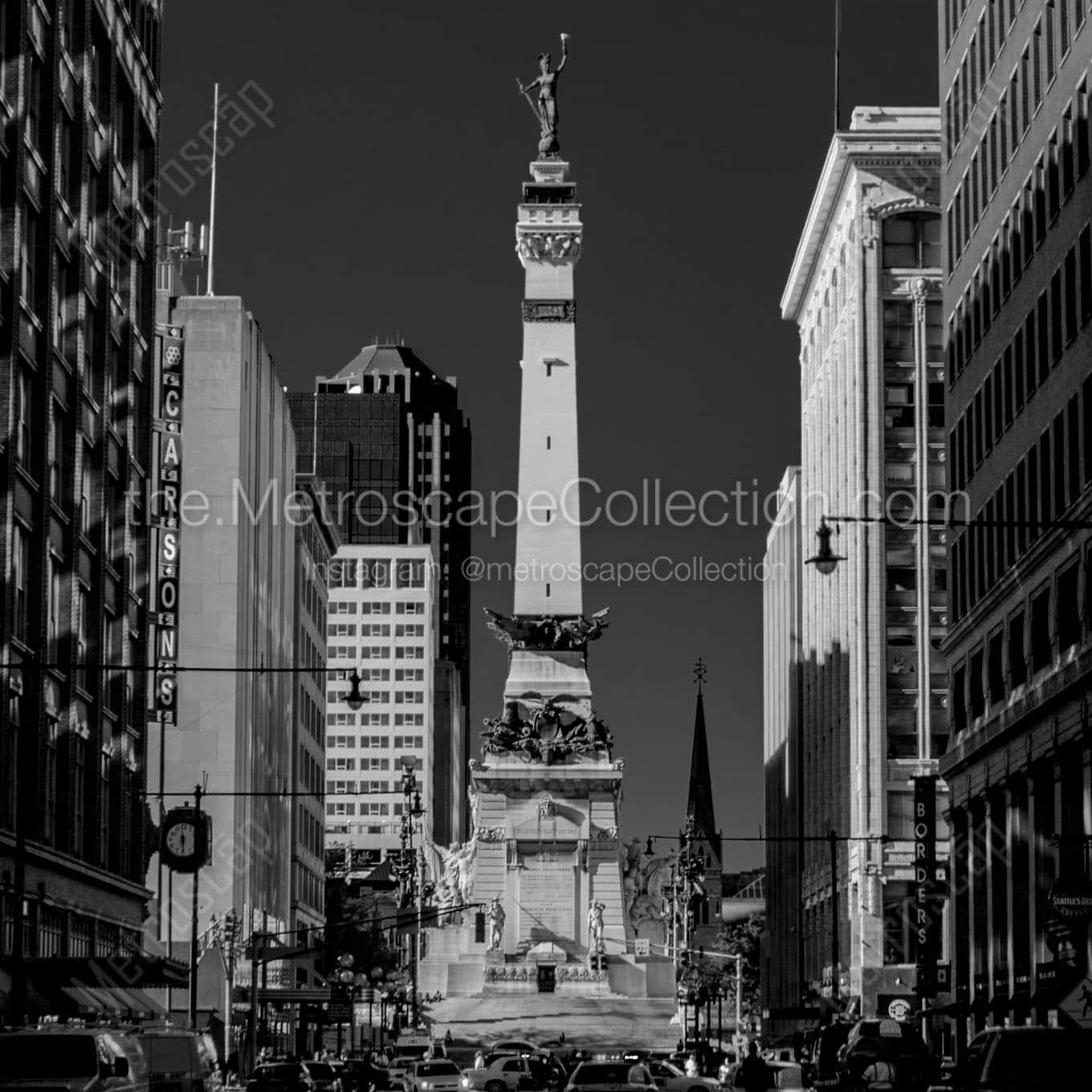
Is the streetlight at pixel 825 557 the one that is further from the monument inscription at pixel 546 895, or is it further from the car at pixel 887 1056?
the monument inscription at pixel 546 895

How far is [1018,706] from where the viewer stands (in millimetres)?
63188

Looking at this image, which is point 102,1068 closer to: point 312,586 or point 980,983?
point 980,983

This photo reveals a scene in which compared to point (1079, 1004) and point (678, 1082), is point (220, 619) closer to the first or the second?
point (678, 1082)

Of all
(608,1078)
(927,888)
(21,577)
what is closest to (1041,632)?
(927,888)

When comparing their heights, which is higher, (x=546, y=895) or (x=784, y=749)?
(x=784, y=749)

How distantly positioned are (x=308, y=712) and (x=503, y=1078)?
3439 inches

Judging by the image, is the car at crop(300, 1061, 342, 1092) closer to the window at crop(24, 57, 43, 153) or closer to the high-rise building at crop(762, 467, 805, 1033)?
the window at crop(24, 57, 43, 153)

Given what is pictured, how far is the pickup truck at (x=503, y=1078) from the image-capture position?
58.9m

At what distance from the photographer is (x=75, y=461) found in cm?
6097

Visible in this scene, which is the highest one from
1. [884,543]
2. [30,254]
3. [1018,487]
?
[884,543]

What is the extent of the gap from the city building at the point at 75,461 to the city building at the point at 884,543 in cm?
4741

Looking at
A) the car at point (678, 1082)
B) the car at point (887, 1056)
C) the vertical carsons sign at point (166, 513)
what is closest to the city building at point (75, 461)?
the vertical carsons sign at point (166, 513)

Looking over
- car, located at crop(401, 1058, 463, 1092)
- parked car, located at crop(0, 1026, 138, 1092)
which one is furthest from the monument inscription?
parked car, located at crop(0, 1026, 138, 1092)

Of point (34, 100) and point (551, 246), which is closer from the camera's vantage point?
point (34, 100)
